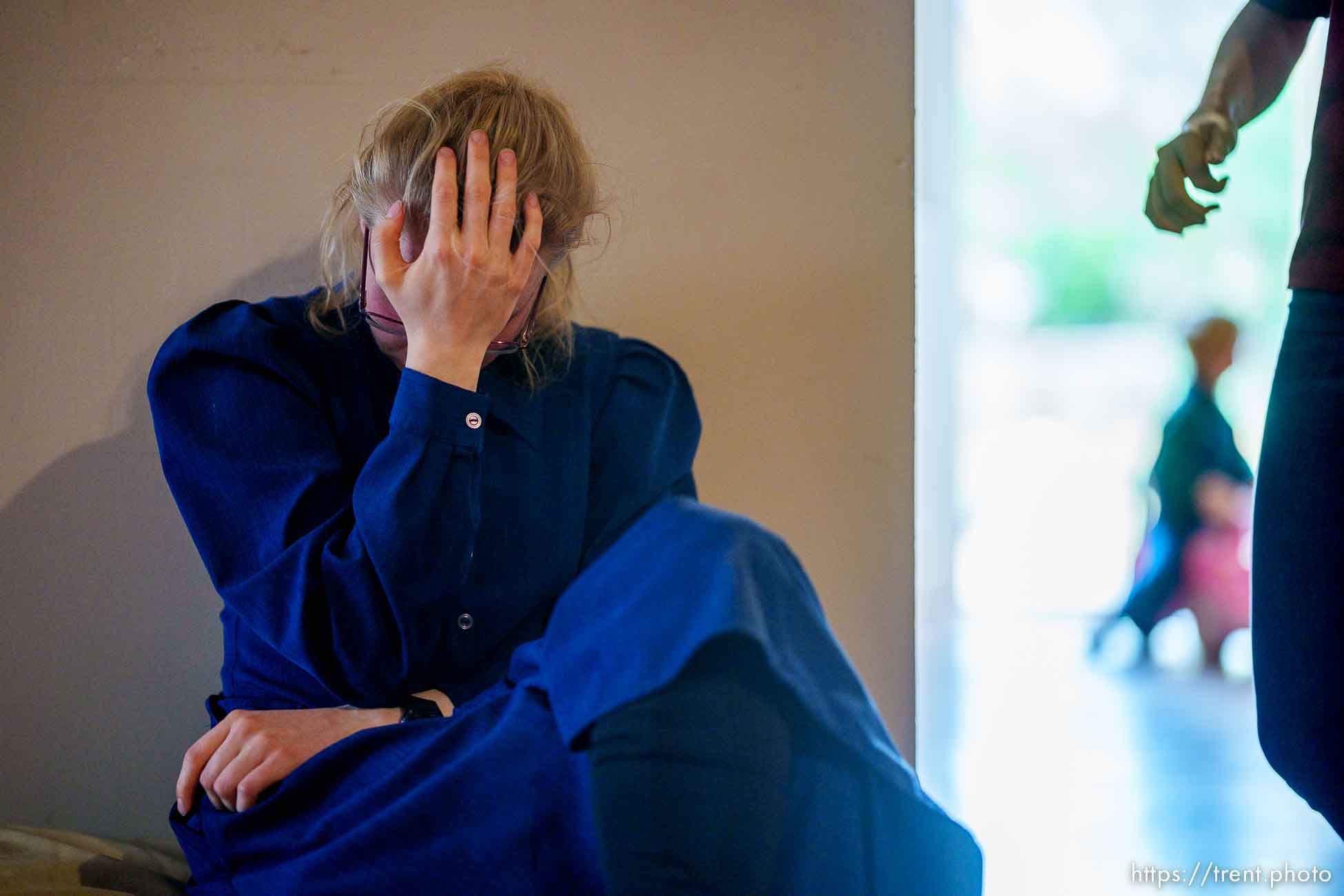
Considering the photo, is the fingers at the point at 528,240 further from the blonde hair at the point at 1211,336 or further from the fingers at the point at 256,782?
the blonde hair at the point at 1211,336

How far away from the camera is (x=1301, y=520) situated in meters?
0.86

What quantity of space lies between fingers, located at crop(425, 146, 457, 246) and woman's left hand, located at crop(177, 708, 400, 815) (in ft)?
1.58

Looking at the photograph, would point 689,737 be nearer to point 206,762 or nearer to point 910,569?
point 206,762

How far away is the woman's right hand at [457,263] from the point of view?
1.02 metres

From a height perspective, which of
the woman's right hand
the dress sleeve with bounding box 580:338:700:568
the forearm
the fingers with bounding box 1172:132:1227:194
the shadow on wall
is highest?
the forearm

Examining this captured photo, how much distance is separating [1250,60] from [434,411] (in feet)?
2.89

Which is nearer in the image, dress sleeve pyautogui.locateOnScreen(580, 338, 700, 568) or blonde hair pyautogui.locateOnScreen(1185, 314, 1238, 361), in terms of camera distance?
dress sleeve pyautogui.locateOnScreen(580, 338, 700, 568)

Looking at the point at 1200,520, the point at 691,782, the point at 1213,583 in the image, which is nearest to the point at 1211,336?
the point at 1200,520

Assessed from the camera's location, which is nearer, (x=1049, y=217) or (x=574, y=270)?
(x=574, y=270)

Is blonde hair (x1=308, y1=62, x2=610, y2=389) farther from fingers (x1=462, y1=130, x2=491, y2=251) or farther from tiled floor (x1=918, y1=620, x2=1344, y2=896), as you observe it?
tiled floor (x1=918, y1=620, x2=1344, y2=896)

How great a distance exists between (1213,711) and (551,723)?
231 centimetres

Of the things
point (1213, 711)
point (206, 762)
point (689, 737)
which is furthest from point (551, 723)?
point (1213, 711)

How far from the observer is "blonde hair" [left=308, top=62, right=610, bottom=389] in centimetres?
106

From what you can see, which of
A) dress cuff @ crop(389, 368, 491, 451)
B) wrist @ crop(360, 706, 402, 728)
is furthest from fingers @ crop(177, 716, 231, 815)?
dress cuff @ crop(389, 368, 491, 451)
